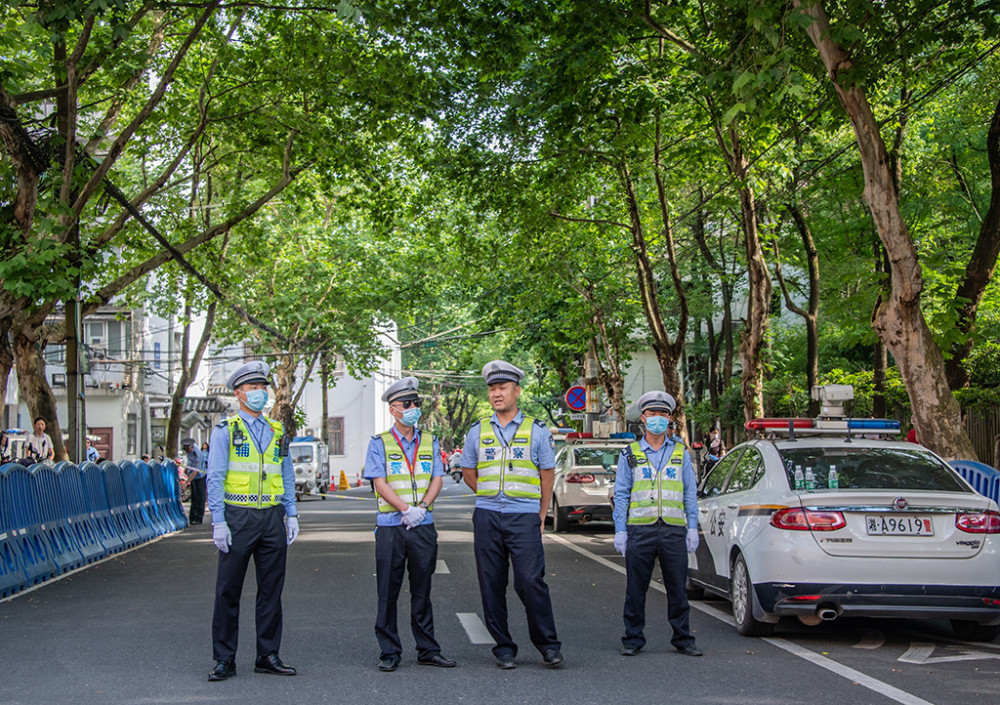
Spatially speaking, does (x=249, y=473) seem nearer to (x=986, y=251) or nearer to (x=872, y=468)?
(x=872, y=468)

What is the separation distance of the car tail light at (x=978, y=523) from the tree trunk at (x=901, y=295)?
4296mm

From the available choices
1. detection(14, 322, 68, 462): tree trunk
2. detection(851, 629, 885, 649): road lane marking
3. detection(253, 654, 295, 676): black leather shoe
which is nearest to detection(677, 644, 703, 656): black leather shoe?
detection(851, 629, 885, 649): road lane marking

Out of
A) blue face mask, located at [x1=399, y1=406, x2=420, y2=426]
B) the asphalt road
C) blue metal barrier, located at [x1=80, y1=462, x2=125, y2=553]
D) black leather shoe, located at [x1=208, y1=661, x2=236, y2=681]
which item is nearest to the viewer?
the asphalt road

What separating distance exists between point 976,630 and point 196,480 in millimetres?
17002

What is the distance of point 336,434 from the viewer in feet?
191

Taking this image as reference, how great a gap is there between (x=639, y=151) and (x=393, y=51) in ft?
19.0

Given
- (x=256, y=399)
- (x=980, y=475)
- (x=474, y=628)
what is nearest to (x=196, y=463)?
(x=474, y=628)

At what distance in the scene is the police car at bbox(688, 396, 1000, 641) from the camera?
7688 mm

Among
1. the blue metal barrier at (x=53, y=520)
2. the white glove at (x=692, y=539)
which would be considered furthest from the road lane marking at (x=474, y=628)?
the blue metal barrier at (x=53, y=520)

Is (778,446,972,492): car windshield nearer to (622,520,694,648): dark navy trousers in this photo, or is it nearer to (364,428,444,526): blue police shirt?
(622,520,694,648): dark navy trousers

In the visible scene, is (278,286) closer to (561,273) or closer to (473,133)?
(561,273)

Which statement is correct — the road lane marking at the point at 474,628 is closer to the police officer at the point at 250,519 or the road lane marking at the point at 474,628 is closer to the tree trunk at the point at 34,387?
the police officer at the point at 250,519

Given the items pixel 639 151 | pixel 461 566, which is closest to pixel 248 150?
pixel 639 151

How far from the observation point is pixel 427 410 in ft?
255
